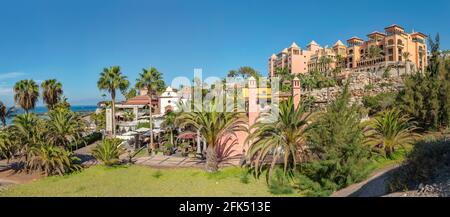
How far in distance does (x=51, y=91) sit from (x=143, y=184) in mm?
23184

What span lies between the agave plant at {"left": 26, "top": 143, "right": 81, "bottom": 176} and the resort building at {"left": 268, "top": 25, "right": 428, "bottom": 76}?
66.1 meters

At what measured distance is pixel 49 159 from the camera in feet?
50.7

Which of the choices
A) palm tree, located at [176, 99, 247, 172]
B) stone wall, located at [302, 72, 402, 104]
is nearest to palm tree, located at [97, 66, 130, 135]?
palm tree, located at [176, 99, 247, 172]

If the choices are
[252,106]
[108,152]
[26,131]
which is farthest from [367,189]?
[26,131]

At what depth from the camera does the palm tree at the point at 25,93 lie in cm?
2788

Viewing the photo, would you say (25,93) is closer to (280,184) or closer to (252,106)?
(252,106)

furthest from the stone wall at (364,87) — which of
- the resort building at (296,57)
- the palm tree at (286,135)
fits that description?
the palm tree at (286,135)

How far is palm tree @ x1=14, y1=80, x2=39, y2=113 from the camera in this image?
27875 mm

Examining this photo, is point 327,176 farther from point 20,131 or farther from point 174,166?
point 20,131

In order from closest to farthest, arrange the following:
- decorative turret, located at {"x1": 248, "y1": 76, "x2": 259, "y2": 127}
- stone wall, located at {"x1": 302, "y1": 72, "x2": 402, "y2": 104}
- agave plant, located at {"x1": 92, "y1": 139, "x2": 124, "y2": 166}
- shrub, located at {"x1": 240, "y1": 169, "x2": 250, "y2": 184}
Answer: shrub, located at {"x1": 240, "y1": 169, "x2": 250, "y2": 184}
agave plant, located at {"x1": 92, "y1": 139, "x2": 124, "y2": 166}
decorative turret, located at {"x1": 248, "y1": 76, "x2": 259, "y2": 127}
stone wall, located at {"x1": 302, "y1": 72, "x2": 402, "y2": 104}

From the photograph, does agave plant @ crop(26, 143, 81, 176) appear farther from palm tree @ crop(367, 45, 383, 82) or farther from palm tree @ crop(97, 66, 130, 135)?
palm tree @ crop(367, 45, 383, 82)
